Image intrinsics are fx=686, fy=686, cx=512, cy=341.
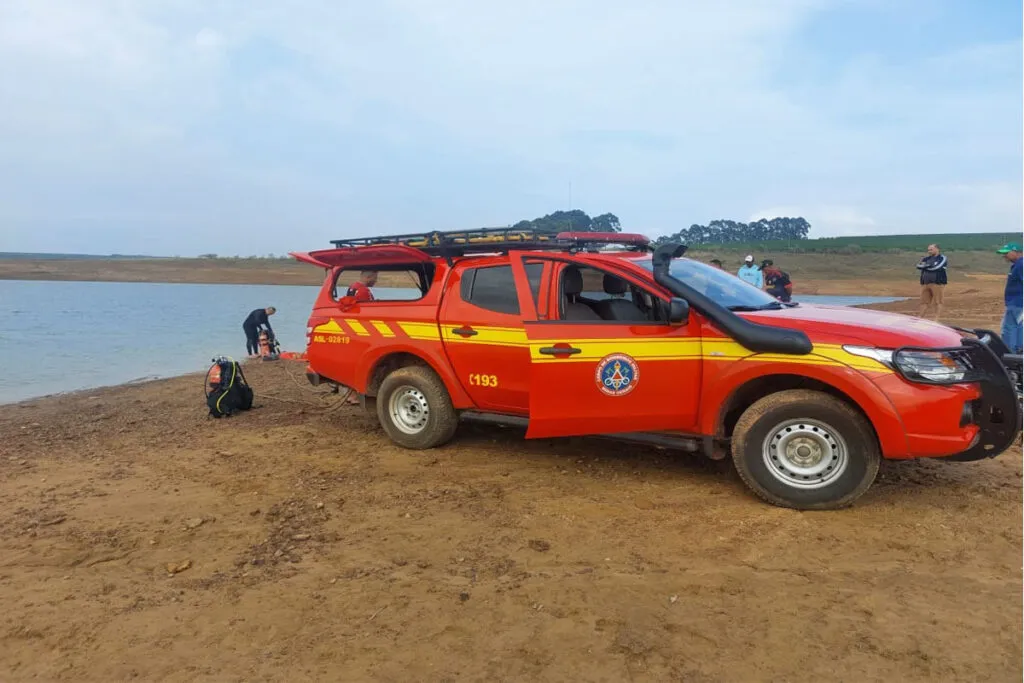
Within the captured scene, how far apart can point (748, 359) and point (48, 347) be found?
19.6 m

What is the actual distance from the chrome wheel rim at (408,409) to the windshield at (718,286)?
2.36 m

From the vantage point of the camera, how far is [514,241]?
5.68 metres

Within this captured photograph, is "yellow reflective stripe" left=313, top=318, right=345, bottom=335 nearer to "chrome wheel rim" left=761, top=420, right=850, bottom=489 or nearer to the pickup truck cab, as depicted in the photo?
the pickup truck cab

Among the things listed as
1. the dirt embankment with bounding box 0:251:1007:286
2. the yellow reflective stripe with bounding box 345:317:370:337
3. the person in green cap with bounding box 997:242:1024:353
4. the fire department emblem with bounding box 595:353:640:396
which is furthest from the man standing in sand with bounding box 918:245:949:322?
the dirt embankment with bounding box 0:251:1007:286

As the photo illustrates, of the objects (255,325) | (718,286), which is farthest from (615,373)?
(255,325)

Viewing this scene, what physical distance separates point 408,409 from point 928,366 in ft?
13.5

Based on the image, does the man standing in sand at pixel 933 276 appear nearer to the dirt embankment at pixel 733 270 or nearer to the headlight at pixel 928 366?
the headlight at pixel 928 366

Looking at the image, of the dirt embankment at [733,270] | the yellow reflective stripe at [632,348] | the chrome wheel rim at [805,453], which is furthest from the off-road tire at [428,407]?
the dirt embankment at [733,270]

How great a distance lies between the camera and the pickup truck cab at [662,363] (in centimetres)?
413

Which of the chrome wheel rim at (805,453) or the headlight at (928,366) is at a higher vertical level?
the headlight at (928,366)

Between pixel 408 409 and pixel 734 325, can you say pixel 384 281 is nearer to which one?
pixel 408 409

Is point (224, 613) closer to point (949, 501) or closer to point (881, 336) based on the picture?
point (881, 336)

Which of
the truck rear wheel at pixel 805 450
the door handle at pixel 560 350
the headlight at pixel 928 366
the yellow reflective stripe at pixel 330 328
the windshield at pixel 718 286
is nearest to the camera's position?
the headlight at pixel 928 366

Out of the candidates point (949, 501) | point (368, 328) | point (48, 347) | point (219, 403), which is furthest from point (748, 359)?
point (48, 347)
